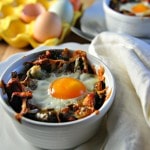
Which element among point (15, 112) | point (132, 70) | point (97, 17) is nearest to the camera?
point (15, 112)

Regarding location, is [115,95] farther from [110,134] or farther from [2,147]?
[2,147]

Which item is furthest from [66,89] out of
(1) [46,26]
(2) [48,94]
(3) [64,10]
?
(3) [64,10]

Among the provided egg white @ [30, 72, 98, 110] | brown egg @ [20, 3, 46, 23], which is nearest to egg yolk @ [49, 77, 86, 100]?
egg white @ [30, 72, 98, 110]

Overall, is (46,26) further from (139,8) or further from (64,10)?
(139,8)

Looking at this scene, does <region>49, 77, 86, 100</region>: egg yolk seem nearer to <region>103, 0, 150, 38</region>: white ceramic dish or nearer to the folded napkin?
the folded napkin

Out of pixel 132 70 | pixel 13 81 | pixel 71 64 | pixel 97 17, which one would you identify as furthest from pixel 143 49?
pixel 97 17
